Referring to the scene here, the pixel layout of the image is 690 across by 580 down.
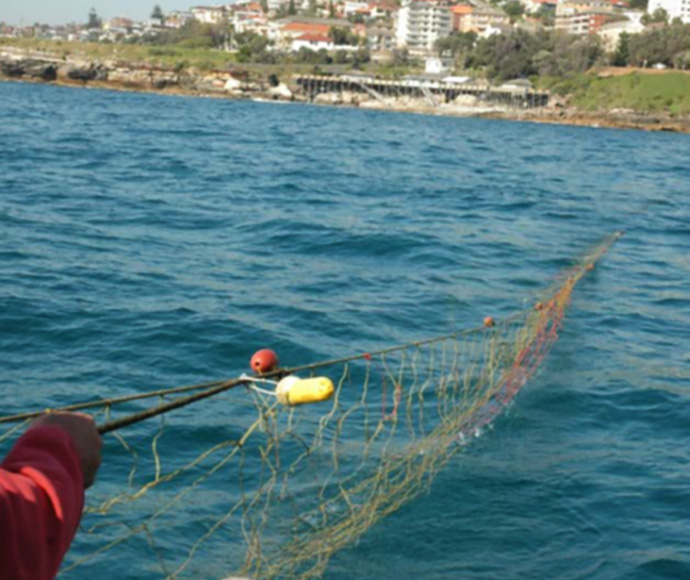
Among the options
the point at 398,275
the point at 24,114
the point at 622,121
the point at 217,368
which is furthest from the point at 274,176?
the point at 622,121

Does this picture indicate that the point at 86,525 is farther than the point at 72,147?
No

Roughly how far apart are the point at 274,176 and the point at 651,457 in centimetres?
1919

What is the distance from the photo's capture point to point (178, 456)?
25.9ft

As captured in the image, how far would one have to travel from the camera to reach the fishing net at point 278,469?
6305 mm

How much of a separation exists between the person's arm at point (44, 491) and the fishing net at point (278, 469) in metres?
2.05

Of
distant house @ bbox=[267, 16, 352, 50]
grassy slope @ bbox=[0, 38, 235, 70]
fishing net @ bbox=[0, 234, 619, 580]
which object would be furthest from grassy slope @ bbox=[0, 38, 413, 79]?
fishing net @ bbox=[0, 234, 619, 580]

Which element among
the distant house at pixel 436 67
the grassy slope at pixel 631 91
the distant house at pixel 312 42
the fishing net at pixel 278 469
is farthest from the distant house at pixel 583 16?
the fishing net at pixel 278 469

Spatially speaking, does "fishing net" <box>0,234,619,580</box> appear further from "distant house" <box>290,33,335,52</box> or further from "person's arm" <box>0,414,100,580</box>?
"distant house" <box>290,33,335,52</box>

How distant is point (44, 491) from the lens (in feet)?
6.38

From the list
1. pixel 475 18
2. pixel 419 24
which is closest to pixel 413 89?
pixel 419 24

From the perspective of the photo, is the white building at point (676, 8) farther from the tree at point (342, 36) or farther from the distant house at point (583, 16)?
the tree at point (342, 36)

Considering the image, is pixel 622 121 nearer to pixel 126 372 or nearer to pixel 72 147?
pixel 72 147

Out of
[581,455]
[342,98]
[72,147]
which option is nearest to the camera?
[581,455]

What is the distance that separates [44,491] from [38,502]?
0.09 feet
